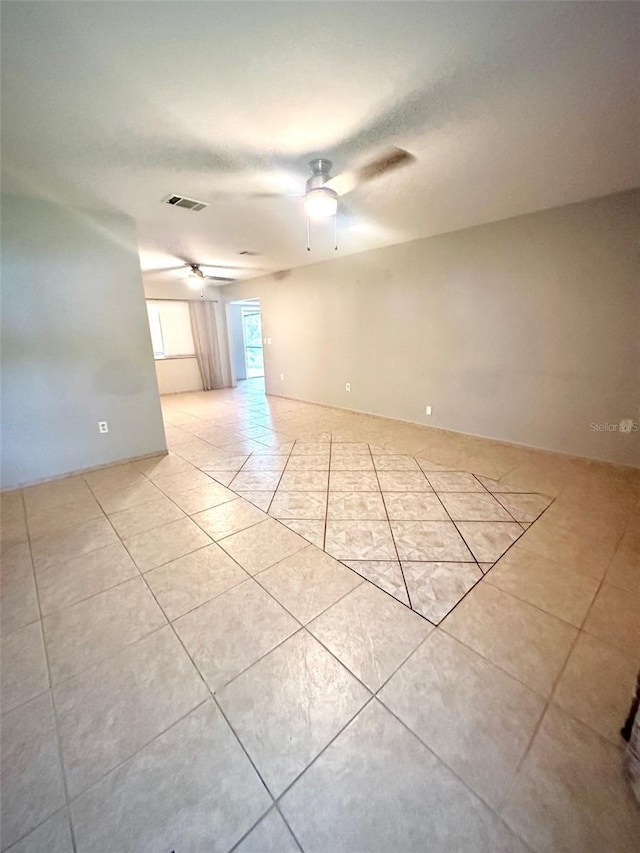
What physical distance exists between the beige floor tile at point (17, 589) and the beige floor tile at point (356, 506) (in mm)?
1766

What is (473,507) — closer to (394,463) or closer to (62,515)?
(394,463)

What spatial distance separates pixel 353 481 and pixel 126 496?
201 centimetres

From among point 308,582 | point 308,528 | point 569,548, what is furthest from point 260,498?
point 569,548

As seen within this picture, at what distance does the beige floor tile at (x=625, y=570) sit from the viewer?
1715 mm

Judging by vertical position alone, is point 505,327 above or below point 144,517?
above

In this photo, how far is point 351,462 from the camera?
11.1ft

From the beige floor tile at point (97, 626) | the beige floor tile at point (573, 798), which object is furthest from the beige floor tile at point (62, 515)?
the beige floor tile at point (573, 798)

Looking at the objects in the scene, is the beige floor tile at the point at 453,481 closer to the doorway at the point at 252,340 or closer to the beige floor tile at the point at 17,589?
the beige floor tile at the point at 17,589

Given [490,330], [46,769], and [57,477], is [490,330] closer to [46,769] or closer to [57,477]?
[46,769]

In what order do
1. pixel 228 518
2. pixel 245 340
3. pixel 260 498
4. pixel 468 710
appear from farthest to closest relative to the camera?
pixel 245 340, pixel 260 498, pixel 228 518, pixel 468 710

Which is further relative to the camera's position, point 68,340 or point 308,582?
point 68,340

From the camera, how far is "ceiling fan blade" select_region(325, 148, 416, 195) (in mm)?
1934

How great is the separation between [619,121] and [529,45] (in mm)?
954

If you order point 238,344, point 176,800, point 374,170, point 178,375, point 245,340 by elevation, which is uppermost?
point 374,170
